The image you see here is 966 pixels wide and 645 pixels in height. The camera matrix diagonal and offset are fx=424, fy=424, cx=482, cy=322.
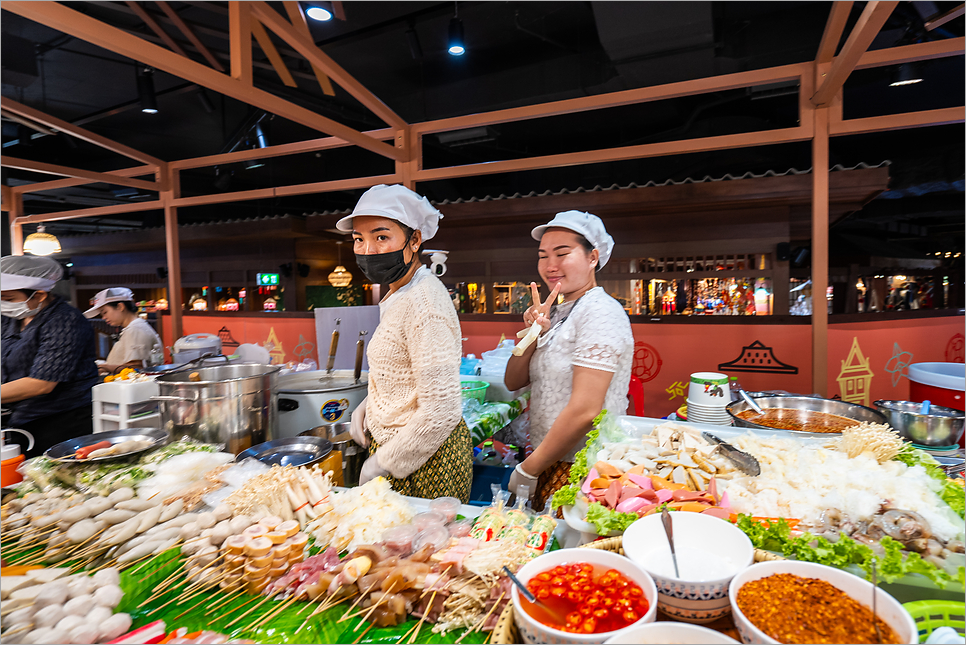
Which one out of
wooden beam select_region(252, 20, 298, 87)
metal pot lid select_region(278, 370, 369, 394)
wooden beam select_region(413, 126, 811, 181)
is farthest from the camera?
wooden beam select_region(413, 126, 811, 181)

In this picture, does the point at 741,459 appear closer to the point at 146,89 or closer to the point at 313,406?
the point at 313,406

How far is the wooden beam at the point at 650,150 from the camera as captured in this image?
3.63 metres

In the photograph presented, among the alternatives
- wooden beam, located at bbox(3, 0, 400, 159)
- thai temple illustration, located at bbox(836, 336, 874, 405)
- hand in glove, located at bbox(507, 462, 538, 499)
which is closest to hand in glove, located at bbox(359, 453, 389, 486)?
hand in glove, located at bbox(507, 462, 538, 499)

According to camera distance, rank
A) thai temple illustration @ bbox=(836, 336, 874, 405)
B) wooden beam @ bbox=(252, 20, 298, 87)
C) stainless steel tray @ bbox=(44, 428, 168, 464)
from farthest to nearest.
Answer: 1. thai temple illustration @ bbox=(836, 336, 874, 405)
2. wooden beam @ bbox=(252, 20, 298, 87)
3. stainless steel tray @ bbox=(44, 428, 168, 464)

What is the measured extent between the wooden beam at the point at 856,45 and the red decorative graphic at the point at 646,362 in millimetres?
2672

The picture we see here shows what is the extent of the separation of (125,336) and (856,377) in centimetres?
799

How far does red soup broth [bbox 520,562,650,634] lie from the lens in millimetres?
839

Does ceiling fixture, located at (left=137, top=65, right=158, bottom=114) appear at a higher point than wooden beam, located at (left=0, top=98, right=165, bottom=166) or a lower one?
higher

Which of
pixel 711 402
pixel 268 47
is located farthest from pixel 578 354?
pixel 268 47

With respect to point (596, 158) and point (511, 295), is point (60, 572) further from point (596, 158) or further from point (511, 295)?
point (511, 295)

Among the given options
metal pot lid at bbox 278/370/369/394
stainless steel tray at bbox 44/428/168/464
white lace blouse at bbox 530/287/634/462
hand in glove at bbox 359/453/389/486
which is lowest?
hand in glove at bbox 359/453/389/486

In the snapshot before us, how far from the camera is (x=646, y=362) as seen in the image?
492cm

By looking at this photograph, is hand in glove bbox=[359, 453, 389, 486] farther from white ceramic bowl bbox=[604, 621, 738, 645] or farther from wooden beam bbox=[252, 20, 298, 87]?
wooden beam bbox=[252, 20, 298, 87]

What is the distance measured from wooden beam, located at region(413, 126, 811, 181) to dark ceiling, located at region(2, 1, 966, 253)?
1.55 meters
